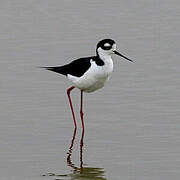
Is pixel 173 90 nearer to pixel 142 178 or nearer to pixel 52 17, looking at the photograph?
pixel 142 178

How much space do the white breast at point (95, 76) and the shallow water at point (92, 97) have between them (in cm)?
44

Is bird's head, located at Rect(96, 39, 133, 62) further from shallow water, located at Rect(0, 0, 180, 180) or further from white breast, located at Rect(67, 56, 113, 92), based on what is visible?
shallow water, located at Rect(0, 0, 180, 180)

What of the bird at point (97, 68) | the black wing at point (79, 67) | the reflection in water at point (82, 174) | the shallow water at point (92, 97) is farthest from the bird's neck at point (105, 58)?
the reflection in water at point (82, 174)

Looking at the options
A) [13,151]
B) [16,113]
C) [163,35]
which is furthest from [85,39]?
[13,151]

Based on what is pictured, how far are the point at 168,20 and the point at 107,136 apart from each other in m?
5.65

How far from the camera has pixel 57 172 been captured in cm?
732

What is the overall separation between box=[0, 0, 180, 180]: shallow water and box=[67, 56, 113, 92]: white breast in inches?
17.2

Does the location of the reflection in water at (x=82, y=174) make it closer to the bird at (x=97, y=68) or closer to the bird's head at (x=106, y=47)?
the bird at (x=97, y=68)

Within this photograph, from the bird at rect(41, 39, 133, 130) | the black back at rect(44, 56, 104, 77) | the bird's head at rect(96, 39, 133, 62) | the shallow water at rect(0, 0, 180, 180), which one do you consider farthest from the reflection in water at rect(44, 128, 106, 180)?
the bird's head at rect(96, 39, 133, 62)

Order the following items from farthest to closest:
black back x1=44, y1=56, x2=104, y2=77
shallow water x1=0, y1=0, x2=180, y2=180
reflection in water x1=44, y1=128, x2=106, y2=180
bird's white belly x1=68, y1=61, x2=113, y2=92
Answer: black back x1=44, y1=56, x2=104, y2=77 → bird's white belly x1=68, y1=61, x2=113, y2=92 → shallow water x1=0, y1=0, x2=180, y2=180 → reflection in water x1=44, y1=128, x2=106, y2=180

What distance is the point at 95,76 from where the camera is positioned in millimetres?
8688

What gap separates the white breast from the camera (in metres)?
8.66

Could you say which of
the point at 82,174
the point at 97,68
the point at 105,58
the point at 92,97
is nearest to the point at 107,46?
the point at 105,58

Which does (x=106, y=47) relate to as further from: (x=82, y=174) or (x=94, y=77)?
(x=82, y=174)
